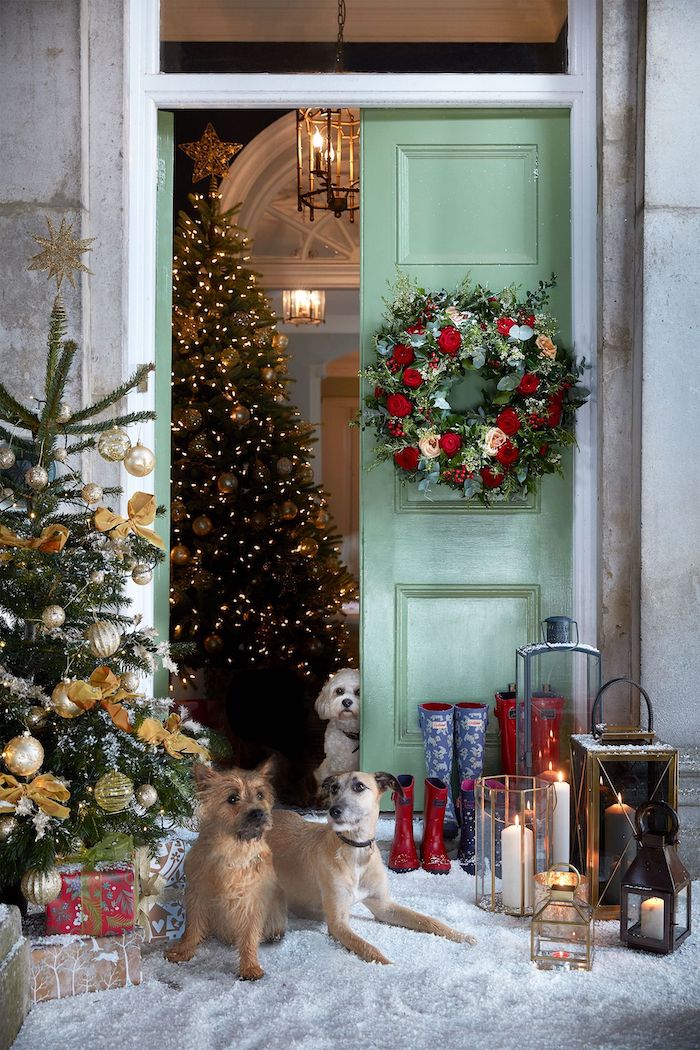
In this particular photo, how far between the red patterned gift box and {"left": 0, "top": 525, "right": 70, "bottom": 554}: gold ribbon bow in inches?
32.7

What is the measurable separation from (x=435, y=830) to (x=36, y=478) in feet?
5.91

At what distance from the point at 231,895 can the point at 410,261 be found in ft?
8.45

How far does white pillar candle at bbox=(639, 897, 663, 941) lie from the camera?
9.02 feet

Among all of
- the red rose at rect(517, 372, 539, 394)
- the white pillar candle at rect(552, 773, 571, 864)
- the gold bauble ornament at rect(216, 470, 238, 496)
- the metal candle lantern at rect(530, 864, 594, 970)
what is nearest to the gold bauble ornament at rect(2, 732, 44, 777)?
the metal candle lantern at rect(530, 864, 594, 970)

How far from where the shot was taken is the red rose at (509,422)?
3762 mm

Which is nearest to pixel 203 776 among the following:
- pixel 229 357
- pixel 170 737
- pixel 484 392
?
pixel 170 737

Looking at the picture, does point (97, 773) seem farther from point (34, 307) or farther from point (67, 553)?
point (34, 307)

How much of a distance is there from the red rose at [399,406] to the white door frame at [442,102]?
737 mm

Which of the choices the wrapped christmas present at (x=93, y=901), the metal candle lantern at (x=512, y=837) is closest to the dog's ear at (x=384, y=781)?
the metal candle lantern at (x=512, y=837)

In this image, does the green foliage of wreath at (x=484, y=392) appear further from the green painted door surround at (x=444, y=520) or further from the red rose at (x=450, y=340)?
the green painted door surround at (x=444, y=520)

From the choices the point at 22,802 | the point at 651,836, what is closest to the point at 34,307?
the point at 22,802

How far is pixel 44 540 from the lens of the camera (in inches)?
102

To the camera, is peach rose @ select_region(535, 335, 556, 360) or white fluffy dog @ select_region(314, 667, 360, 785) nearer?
peach rose @ select_region(535, 335, 556, 360)

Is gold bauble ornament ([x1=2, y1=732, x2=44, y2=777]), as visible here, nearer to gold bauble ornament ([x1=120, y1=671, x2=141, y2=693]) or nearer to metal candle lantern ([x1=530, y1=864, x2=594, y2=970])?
gold bauble ornament ([x1=120, y1=671, x2=141, y2=693])
